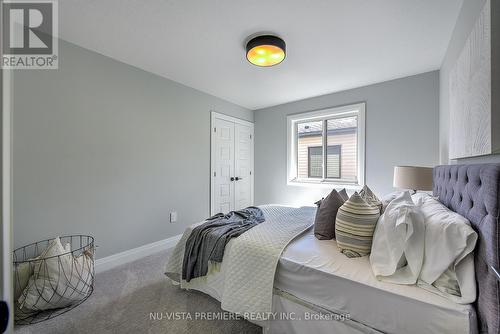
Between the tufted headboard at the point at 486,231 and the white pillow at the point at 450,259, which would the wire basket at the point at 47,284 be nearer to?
the white pillow at the point at 450,259

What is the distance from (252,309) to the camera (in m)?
1.33

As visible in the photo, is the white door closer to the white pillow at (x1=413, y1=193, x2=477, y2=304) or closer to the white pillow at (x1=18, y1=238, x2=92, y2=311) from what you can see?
the white pillow at (x1=18, y1=238, x2=92, y2=311)

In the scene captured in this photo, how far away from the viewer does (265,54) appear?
207 cm

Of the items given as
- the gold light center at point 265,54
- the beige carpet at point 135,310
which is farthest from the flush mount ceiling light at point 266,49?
the beige carpet at point 135,310

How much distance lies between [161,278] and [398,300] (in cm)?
205

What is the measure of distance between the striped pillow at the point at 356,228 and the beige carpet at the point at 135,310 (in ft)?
2.95

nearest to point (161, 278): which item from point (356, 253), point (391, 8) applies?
point (356, 253)

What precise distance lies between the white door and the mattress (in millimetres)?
2382

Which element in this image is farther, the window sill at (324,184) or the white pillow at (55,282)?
the window sill at (324,184)

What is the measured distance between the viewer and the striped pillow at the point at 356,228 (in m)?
1.31

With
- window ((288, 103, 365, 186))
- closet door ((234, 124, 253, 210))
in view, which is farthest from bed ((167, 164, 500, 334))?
closet door ((234, 124, 253, 210))

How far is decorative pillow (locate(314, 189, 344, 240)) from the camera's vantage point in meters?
1.59

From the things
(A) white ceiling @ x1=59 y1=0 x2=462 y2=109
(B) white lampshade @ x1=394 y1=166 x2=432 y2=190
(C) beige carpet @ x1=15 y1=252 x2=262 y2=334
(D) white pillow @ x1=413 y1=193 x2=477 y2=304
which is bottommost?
(C) beige carpet @ x1=15 y1=252 x2=262 y2=334

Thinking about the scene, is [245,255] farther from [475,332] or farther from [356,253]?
[475,332]
